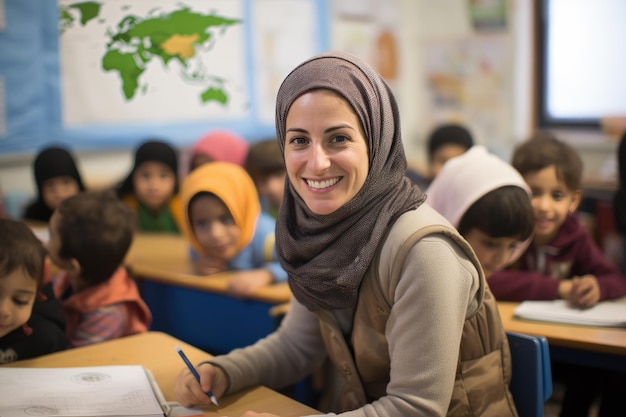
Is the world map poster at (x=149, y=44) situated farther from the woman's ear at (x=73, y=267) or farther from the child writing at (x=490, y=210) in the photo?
the child writing at (x=490, y=210)

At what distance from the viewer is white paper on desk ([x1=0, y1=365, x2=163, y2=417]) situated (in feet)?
4.40

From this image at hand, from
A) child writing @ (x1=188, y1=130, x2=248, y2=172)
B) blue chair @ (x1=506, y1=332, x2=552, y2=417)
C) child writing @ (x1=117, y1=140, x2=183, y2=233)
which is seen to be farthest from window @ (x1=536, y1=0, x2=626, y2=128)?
blue chair @ (x1=506, y1=332, x2=552, y2=417)

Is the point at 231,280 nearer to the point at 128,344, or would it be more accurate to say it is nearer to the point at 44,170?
the point at 128,344

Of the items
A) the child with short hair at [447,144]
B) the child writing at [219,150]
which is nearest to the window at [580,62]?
the child with short hair at [447,144]

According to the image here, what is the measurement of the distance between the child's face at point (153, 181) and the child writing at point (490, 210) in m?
1.65

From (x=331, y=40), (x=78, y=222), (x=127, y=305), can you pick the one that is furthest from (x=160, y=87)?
(x=331, y=40)

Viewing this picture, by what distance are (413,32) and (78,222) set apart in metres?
4.10

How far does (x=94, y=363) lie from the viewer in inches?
64.6

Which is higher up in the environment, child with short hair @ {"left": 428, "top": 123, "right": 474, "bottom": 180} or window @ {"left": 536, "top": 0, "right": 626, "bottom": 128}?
window @ {"left": 536, "top": 0, "right": 626, "bottom": 128}

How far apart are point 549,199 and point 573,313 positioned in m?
0.43

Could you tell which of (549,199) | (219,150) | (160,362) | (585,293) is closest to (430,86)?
(219,150)

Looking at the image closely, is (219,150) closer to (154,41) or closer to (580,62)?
(154,41)

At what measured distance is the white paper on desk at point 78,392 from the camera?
52.8 inches

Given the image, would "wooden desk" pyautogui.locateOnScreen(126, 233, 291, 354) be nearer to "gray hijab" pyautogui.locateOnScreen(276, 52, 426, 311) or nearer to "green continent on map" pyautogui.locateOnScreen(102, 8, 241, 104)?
"green continent on map" pyautogui.locateOnScreen(102, 8, 241, 104)
